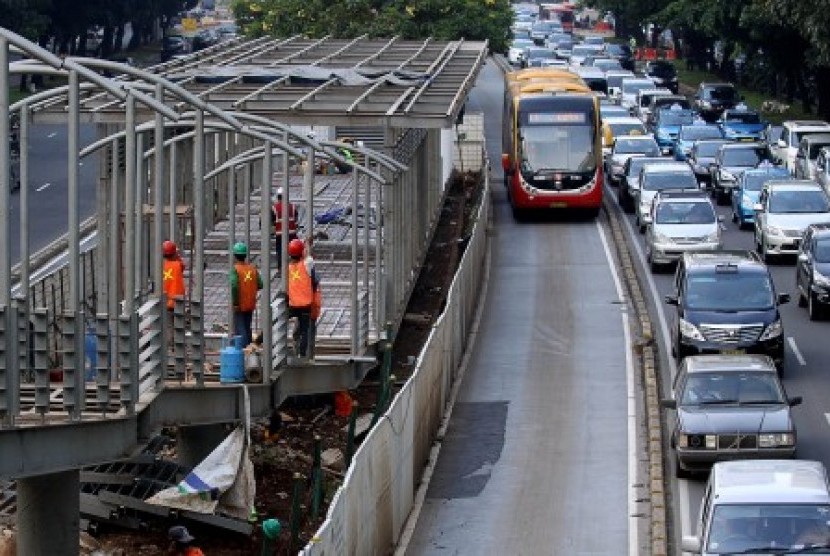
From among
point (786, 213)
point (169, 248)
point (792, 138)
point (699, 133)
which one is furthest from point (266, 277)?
point (699, 133)

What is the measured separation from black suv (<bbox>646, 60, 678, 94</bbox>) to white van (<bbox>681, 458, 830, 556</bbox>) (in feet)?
221

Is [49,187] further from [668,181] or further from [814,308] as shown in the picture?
[668,181]

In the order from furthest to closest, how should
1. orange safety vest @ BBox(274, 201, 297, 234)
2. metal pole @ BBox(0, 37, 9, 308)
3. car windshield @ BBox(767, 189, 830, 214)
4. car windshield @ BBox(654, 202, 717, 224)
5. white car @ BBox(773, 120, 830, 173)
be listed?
white car @ BBox(773, 120, 830, 173) → car windshield @ BBox(767, 189, 830, 214) → car windshield @ BBox(654, 202, 717, 224) → orange safety vest @ BBox(274, 201, 297, 234) → metal pole @ BBox(0, 37, 9, 308)

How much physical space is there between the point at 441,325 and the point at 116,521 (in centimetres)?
713

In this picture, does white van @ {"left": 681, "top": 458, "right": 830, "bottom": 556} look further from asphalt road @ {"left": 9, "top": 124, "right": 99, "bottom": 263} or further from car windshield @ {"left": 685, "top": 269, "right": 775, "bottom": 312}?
car windshield @ {"left": 685, "top": 269, "right": 775, "bottom": 312}

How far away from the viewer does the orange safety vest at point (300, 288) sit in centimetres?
2448

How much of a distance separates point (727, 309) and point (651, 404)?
2882mm

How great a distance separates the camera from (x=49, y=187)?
2434 centimetres

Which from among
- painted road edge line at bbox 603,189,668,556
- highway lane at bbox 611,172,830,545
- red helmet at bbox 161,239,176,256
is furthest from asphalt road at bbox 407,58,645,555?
red helmet at bbox 161,239,176,256

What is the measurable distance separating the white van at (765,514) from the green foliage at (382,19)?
165 ft

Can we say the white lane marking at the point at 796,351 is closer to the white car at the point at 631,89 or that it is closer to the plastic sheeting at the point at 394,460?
the plastic sheeting at the point at 394,460

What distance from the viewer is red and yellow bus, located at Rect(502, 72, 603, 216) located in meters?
47.9

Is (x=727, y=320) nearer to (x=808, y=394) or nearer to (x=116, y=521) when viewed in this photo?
(x=808, y=394)

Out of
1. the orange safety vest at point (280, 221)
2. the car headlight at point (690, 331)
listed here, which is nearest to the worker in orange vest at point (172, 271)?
the orange safety vest at point (280, 221)
